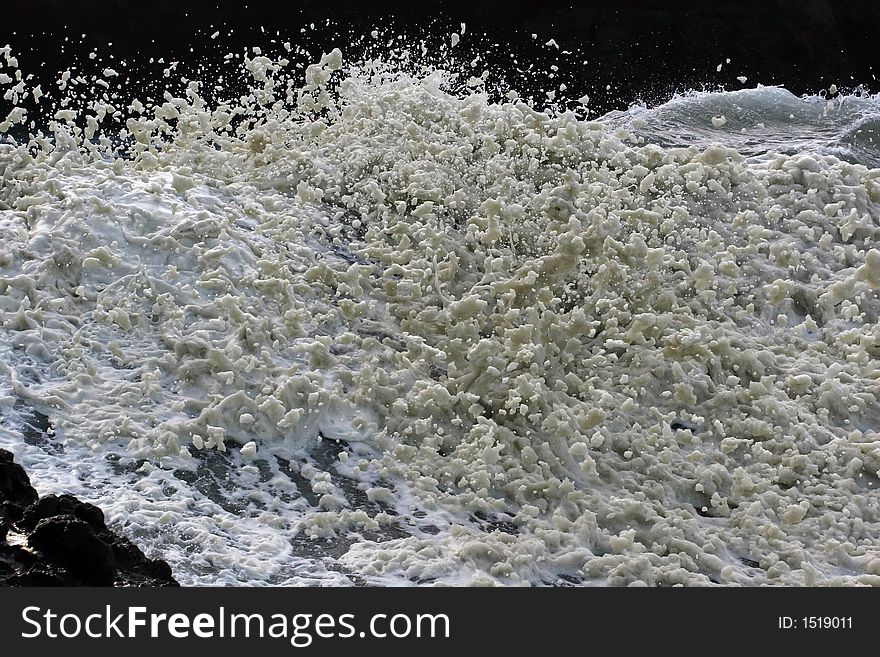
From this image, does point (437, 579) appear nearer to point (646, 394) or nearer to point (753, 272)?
point (646, 394)

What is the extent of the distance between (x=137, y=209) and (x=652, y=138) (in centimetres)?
337

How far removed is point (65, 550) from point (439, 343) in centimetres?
198

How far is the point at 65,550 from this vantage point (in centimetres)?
267

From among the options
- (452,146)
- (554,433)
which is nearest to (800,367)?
(554,433)

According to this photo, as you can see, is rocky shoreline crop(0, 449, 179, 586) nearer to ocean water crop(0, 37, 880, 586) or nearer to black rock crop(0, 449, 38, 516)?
black rock crop(0, 449, 38, 516)

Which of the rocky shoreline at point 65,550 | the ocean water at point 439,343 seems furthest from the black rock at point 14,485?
the ocean water at point 439,343

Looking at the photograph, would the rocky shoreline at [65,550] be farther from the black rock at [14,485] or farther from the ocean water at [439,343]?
the ocean water at [439,343]

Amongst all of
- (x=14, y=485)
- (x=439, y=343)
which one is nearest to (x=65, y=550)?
(x=14, y=485)

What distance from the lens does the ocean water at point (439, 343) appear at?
3.42m

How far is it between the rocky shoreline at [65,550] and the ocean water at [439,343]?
19 centimetres

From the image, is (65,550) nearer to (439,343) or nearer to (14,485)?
(14,485)

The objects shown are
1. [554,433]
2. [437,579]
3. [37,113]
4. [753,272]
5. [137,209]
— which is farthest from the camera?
[37,113]

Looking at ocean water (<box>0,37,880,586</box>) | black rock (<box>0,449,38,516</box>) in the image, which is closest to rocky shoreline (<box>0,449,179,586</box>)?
black rock (<box>0,449,38,516</box>)

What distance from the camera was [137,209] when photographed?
452 cm
